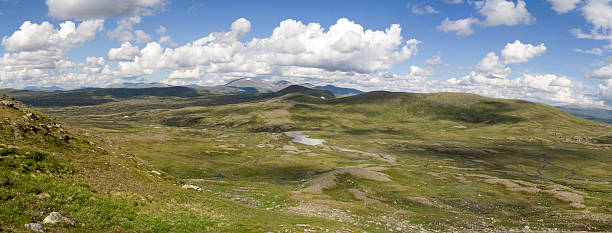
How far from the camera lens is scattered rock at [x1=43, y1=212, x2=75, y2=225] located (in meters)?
19.1

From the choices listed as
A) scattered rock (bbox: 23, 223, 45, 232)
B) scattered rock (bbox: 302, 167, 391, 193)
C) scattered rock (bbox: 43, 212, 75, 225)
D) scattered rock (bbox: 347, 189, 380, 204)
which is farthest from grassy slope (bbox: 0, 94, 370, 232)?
scattered rock (bbox: 302, 167, 391, 193)

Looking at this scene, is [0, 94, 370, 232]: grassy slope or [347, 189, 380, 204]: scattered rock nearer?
[0, 94, 370, 232]: grassy slope

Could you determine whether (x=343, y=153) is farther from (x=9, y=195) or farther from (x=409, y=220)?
(x=9, y=195)

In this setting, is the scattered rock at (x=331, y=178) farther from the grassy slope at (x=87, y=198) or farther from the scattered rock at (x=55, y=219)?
the scattered rock at (x=55, y=219)

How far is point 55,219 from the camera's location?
64.2 ft

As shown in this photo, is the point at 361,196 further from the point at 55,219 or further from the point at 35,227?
the point at 35,227

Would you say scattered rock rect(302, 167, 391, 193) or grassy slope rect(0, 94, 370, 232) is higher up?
grassy slope rect(0, 94, 370, 232)

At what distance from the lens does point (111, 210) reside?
24578 millimetres

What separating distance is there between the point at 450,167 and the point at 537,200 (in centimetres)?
7161

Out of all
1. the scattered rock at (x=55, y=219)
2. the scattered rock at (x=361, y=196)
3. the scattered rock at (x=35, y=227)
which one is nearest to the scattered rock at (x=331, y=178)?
the scattered rock at (x=361, y=196)

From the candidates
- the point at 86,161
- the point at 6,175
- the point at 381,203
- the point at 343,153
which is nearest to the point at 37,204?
the point at 6,175

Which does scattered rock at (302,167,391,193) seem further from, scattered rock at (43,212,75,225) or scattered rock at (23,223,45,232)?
scattered rock at (23,223,45,232)

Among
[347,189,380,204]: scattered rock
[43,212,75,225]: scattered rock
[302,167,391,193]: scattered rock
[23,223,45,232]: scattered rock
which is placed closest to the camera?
[23,223,45,232]: scattered rock

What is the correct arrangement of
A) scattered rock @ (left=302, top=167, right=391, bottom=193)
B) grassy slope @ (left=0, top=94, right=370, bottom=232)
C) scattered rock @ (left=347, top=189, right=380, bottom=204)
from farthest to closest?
scattered rock @ (left=302, top=167, right=391, bottom=193) < scattered rock @ (left=347, top=189, right=380, bottom=204) < grassy slope @ (left=0, top=94, right=370, bottom=232)
